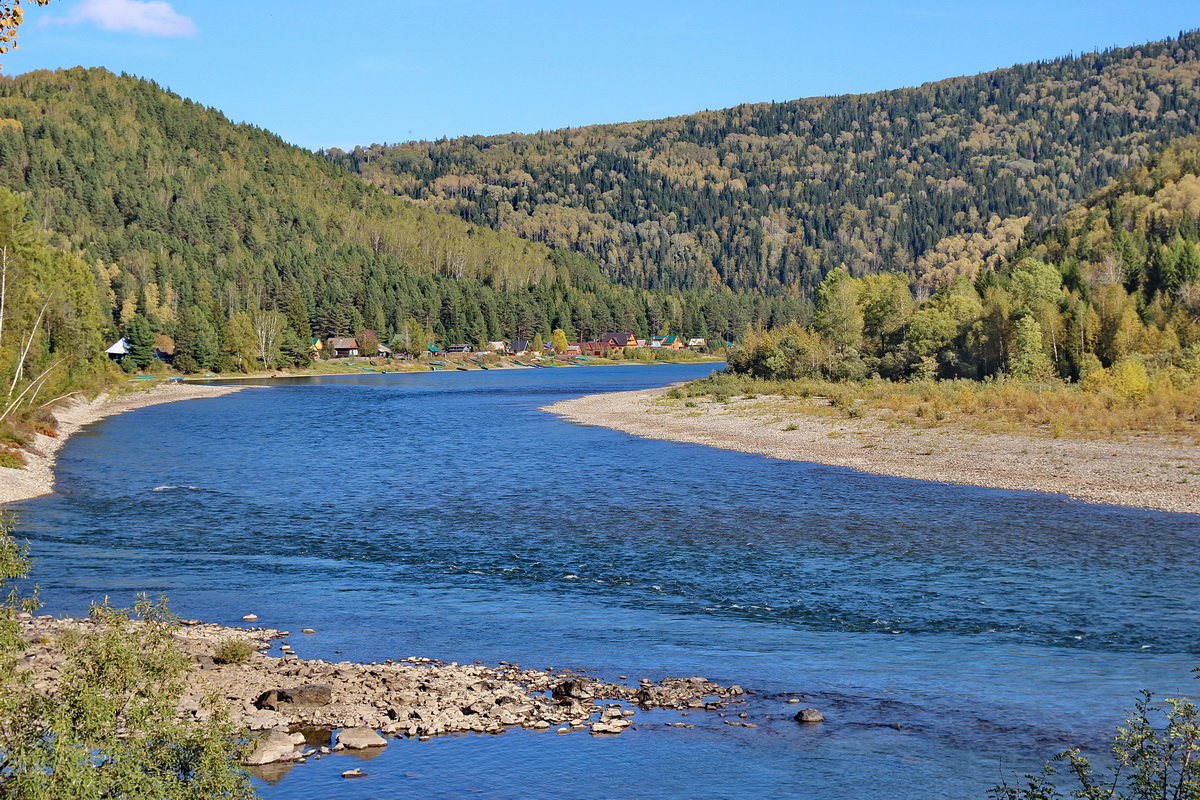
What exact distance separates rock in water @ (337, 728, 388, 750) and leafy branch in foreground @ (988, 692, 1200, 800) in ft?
32.3

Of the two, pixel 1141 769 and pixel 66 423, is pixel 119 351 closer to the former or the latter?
pixel 66 423

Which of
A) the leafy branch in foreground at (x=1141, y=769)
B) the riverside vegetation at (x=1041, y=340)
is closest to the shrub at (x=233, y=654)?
the leafy branch in foreground at (x=1141, y=769)

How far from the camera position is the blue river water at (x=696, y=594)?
55.8 ft

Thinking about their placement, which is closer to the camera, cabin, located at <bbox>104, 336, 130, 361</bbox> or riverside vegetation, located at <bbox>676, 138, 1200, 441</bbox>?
riverside vegetation, located at <bbox>676, 138, 1200, 441</bbox>

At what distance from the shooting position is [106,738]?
38.0 ft

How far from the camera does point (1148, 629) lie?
23766mm

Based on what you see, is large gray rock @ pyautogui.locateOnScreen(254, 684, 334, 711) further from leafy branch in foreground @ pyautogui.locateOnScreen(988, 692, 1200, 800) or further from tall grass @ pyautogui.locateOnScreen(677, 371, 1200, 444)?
tall grass @ pyautogui.locateOnScreen(677, 371, 1200, 444)

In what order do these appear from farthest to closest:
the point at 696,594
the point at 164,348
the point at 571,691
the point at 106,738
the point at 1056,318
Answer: the point at 164,348 < the point at 1056,318 < the point at 696,594 < the point at 571,691 < the point at 106,738

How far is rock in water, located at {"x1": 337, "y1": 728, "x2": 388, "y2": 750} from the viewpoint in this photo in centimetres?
1745

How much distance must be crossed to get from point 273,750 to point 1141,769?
538 inches

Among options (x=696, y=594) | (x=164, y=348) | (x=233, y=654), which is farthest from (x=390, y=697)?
(x=164, y=348)

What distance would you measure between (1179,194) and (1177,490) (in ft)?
310

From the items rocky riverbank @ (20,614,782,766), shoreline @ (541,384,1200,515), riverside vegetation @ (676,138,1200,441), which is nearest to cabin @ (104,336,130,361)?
riverside vegetation @ (676,138,1200,441)

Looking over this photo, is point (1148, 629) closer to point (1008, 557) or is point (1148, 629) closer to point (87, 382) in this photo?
point (1008, 557)
